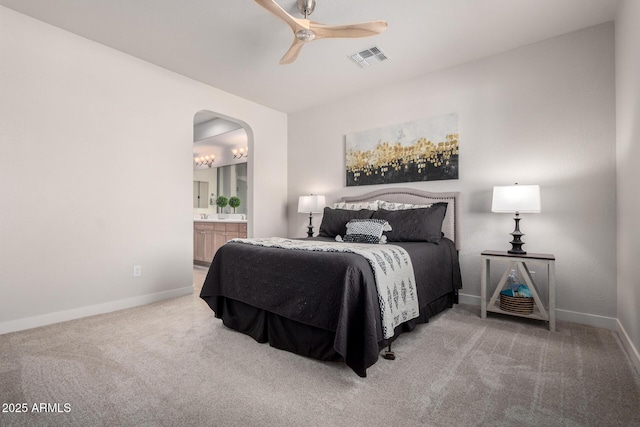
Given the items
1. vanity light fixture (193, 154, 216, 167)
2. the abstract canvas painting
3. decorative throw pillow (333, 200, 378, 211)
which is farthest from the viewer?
vanity light fixture (193, 154, 216, 167)

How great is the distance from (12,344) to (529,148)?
4565 mm

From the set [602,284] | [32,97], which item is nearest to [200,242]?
[32,97]

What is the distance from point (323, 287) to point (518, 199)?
191cm

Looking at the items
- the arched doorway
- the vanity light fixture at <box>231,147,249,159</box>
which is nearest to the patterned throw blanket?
the arched doorway

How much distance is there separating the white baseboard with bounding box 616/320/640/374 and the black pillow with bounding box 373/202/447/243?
1.43 metres

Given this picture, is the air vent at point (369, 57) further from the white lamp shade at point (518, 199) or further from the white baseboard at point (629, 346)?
the white baseboard at point (629, 346)

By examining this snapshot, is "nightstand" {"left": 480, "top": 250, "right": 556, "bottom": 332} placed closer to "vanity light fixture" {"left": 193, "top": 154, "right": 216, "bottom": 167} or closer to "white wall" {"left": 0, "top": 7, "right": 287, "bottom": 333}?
"white wall" {"left": 0, "top": 7, "right": 287, "bottom": 333}

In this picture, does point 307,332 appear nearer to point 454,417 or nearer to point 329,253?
point 329,253

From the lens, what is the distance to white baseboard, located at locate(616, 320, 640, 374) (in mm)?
1856

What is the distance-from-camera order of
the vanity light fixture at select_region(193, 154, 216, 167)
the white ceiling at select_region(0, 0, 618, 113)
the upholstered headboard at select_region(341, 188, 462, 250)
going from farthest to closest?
the vanity light fixture at select_region(193, 154, 216, 167) → the upholstered headboard at select_region(341, 188, 462, 250) → the white ceiling at select_region(0, 0, 618, 113)

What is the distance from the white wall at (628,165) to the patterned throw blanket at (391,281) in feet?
4.35

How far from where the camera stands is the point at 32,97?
2635 millimetres

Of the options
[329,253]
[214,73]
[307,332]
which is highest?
[214,73]

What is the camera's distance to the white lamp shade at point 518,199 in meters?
2.61
